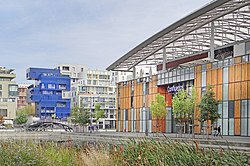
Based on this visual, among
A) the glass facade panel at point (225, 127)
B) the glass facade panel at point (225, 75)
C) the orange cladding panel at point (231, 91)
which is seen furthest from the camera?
the glass facade panel at point (225, 75)

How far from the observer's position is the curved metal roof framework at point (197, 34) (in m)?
45.1

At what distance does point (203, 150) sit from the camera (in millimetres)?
8594

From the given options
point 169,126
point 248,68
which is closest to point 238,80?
point 248,68

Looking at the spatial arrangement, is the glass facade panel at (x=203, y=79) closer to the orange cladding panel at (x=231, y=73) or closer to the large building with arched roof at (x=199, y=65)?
the large building with arched roof at (x=199, y=65)

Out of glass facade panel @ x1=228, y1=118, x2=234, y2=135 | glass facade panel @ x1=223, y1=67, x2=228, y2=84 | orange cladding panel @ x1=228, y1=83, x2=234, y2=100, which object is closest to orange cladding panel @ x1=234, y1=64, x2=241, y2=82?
orange cladding panel @ x1=228, y1=83, x2=234, y2=100

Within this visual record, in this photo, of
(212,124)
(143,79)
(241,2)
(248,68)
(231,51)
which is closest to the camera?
(241,2)

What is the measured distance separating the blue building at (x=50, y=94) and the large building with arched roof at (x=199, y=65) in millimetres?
55430

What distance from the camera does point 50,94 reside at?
422 feet

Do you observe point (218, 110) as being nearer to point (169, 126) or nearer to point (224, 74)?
point (224, 74)

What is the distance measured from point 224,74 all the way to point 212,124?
18.4 feet

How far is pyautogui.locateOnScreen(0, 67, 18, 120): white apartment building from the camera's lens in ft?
385

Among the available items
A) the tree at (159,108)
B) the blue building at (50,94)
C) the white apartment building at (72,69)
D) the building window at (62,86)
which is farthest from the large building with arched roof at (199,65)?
the white apartment building at (72,69)

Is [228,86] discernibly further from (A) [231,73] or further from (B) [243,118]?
(B) [243,118]

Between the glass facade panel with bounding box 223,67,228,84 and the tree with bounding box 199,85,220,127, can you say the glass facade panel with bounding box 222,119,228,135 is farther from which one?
the glass facade panel with bounding box 223,67,228,84
